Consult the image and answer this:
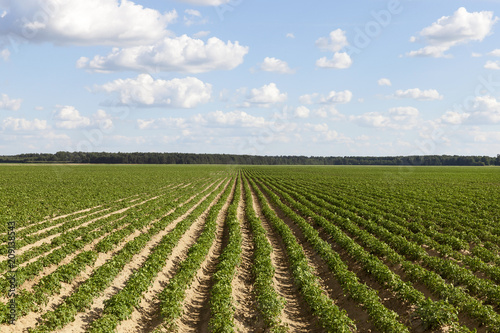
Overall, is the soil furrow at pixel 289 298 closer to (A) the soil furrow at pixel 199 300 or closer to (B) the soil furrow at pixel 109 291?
(A) the soil furrow at pixel 199 300

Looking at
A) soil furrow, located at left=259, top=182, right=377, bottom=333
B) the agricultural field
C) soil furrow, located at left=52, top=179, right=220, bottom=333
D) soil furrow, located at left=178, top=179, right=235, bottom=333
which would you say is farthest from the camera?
soil furrow, located at left=259, top=182, right=377, bottom=333

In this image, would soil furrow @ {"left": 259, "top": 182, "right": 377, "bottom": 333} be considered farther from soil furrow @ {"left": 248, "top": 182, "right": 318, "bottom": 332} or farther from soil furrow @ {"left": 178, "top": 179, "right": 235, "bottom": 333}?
soil furrow @ {"left": 178, "top": 179, "right": 235, "bottom": 333}

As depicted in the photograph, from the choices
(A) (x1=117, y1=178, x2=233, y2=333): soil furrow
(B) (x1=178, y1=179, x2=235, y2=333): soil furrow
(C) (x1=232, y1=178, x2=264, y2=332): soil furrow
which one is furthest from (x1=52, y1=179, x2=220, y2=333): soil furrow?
(C) (x1=232, y1=178, x2=264, y2=332): soil furrow

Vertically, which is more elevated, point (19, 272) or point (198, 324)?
point (19, 272)

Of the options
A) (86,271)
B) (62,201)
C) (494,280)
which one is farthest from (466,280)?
(62,201)

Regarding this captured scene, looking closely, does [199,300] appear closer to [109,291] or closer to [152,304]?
[152,304]

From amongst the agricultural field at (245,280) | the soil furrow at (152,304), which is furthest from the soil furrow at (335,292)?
the soil furrow at (152,304)

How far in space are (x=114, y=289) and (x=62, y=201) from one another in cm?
2329

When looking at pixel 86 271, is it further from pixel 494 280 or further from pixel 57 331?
pixel 494 280

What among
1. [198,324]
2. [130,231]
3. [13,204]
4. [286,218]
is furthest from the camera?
[13,204]

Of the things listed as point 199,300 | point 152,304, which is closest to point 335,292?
point 199,300

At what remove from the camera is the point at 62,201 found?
106 feet

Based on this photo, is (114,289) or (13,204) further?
(13,204)

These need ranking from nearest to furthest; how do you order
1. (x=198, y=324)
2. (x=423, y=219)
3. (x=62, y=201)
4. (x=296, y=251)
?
(x=198, y=324), (x=296, y=251), (x=423, y=219), (x=62, y=201)
